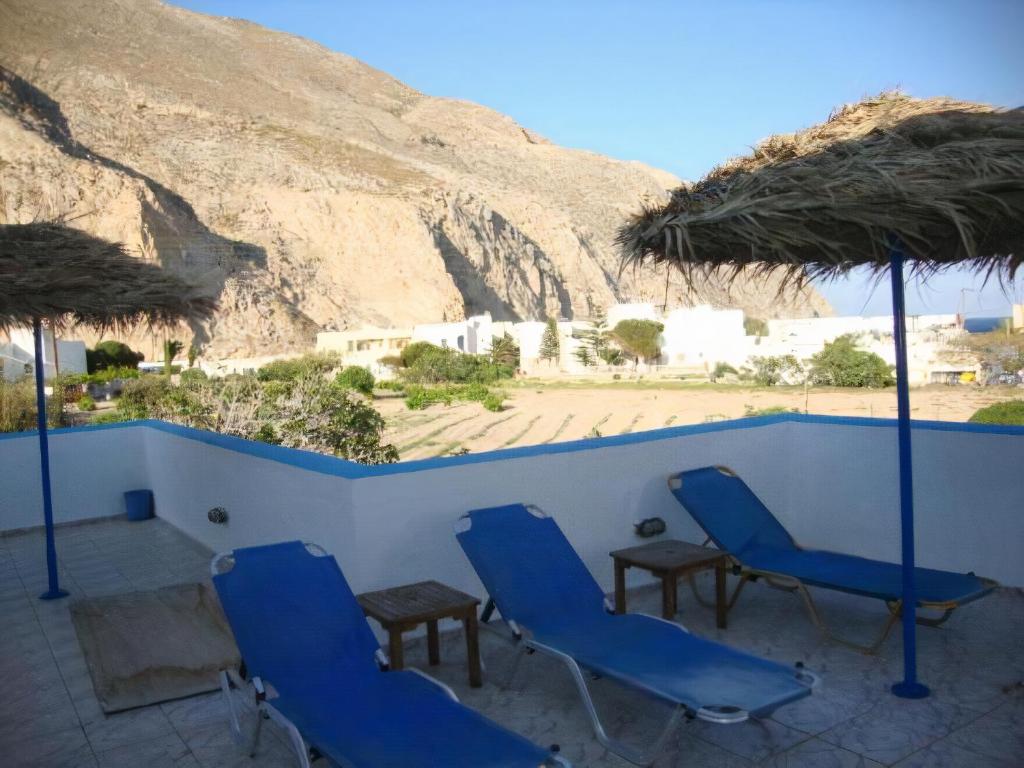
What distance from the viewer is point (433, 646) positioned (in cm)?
356

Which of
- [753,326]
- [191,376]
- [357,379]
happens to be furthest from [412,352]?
[753,326]

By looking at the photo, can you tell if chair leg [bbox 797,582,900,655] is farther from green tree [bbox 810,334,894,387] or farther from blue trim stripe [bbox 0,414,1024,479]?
green tree [bbox 810,334,894,387]

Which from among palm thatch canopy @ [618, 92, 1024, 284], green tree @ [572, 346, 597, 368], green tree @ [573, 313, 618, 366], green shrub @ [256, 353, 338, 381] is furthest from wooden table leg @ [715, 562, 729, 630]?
green tree @ [573, 313, 618, 366]

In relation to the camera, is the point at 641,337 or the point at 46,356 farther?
the point at 641,337

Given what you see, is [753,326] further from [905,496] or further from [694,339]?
[905,496]

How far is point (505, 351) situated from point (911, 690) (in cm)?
4410

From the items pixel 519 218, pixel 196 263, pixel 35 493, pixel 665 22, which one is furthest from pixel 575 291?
pixel 35 493

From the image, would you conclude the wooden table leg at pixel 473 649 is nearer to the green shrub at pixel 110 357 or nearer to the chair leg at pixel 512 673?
the chair leg at pixel 512 673

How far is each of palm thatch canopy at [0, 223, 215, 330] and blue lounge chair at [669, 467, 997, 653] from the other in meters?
2.96

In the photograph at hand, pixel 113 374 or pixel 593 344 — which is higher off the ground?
pixel 593 344

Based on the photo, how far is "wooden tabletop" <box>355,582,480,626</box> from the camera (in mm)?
3136

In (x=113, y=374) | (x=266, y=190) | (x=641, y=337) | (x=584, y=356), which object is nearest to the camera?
(x=113, y=374)

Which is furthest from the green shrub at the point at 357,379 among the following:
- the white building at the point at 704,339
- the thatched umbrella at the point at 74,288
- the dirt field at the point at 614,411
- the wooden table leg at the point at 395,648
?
the wooden table leg at the point at 395,648

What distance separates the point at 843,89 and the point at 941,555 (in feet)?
8.97
